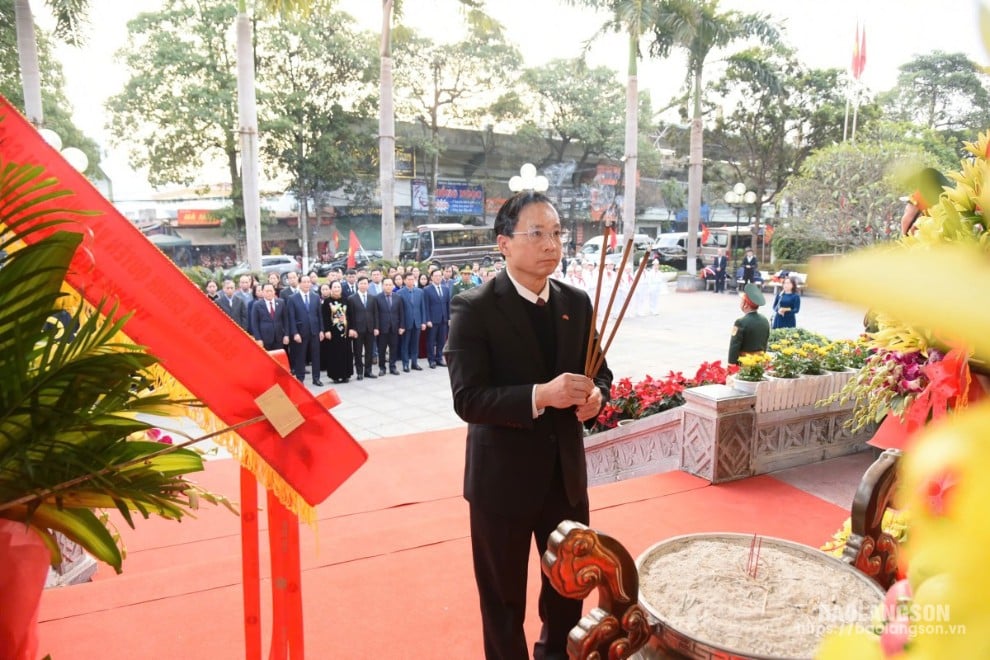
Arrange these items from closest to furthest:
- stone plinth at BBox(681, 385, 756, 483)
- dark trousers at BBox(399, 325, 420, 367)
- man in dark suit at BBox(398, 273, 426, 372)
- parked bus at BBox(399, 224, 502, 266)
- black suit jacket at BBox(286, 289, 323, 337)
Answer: stone plinth at BBox(681, 385, 756, 483), black suit jacket at BBox(286, 289, 323, 337), man in dark suit at BBox(398, 273, 426, 372), dark trousers at BBox(399, 325, 420, 367), parked bus at BBox(399, 224, 502, 266)

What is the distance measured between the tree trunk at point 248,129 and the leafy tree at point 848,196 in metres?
11.5

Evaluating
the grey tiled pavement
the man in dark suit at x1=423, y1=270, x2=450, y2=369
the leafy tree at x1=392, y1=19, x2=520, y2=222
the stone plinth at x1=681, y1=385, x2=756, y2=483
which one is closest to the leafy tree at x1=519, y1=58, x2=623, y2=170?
the leafy tree at x1=392, y1=19, x2=520, y2=222

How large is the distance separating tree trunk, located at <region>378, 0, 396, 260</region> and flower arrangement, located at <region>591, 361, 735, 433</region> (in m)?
8.49

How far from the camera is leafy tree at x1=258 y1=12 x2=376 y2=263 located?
18.0m

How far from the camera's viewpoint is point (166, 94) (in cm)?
1680

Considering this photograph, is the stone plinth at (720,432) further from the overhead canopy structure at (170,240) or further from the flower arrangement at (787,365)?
the overhead canopy structure at (170,240)

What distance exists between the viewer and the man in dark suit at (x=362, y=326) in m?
8.77

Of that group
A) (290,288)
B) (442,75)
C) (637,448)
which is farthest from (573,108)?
(637,448)

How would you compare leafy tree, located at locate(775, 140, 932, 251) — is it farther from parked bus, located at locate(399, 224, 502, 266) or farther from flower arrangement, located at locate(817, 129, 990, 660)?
flower arrangement, located at locate(817, 129, 990, 660)

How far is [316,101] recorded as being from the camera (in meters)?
18.9

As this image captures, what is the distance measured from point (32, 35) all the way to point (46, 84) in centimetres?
644

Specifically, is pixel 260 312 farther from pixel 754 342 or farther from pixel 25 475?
pixel 25 475

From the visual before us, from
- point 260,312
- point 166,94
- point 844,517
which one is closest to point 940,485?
point 844,517

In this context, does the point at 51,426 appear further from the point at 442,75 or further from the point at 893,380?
the point at 442,75
